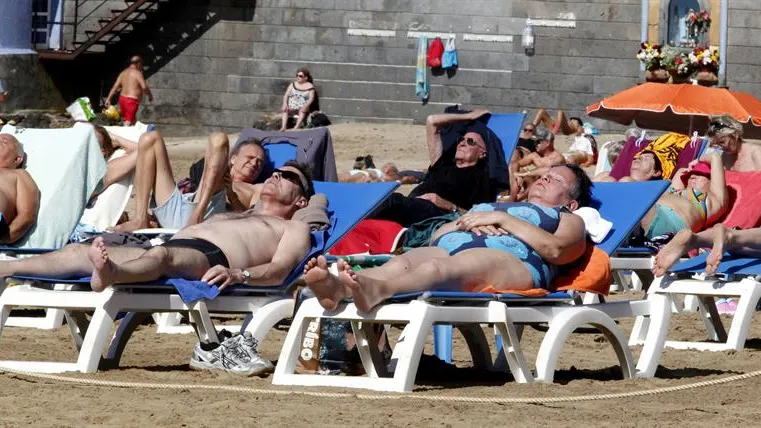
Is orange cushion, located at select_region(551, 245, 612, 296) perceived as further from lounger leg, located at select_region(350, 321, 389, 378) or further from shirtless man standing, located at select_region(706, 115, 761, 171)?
shirtless man standing, located at select_region(706, 115, 761, 171)

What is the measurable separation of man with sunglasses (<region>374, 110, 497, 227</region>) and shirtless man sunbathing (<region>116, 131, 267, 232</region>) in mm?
729

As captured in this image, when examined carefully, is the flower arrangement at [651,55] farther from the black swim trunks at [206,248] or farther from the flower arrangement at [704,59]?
the black swim trunks at [206,248]

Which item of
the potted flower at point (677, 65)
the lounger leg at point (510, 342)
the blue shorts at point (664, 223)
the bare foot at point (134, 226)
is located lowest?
the lounger leg at point (510, 342)

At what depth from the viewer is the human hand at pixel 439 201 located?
8594mm

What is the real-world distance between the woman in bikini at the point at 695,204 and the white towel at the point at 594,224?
1.84 meters

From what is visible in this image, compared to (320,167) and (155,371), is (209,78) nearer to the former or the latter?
(320,167)

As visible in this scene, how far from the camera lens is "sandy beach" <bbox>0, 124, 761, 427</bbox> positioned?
4.56 m

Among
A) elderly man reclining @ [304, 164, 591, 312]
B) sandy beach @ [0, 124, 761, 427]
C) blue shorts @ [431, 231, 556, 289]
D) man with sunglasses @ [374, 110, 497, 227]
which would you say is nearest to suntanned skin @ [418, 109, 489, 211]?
man with sunglasses @ [374, 110, 497, 227]

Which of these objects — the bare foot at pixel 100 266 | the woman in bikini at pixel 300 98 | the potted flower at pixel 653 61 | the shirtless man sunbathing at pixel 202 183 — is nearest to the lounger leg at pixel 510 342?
the bare foot at pixel 100 266

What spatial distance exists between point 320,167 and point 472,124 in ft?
3.00

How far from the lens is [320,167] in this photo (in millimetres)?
9062

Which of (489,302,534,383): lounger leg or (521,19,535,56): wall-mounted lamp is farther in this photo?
(521,19,535,56): wall-mounted lamp

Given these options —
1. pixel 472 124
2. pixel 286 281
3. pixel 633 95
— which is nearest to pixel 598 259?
pixel 286 281

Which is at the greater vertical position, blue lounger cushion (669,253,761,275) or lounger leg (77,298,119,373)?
blue lounger cushion (669,253,761,275)
